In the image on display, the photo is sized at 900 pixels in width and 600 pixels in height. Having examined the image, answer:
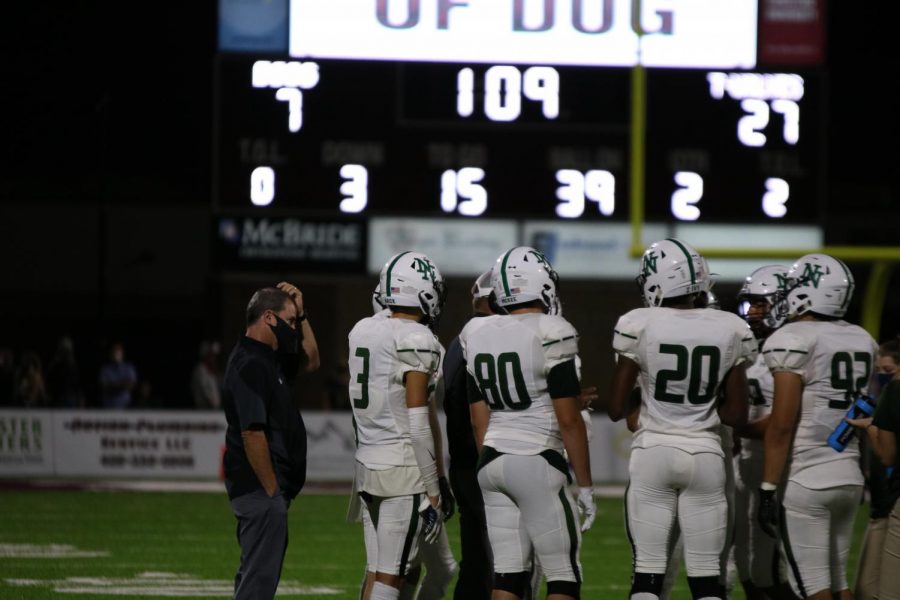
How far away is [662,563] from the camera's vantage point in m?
5.86

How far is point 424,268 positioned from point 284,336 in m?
0.67

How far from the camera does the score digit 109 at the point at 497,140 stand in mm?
15438

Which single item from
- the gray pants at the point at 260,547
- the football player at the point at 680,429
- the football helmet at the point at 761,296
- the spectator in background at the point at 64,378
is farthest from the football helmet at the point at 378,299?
the spectator in background at the point at 64,378

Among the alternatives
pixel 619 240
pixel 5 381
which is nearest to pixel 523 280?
pixel 619 240

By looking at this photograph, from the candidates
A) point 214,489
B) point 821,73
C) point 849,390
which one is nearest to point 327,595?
point 849,390

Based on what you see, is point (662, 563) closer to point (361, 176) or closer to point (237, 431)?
point (237, 431)

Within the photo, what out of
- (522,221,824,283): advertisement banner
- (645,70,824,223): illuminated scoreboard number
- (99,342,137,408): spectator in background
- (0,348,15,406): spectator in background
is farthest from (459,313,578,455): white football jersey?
(0,348,15,406): spectator in background

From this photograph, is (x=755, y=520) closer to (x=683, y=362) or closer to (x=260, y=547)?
(x=683, y=362)

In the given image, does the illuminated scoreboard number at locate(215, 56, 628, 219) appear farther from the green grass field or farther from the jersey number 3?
the jersey number 3

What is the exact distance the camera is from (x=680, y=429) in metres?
5.90

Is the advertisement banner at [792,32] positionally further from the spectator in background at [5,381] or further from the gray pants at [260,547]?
the gray pants at [260,547]

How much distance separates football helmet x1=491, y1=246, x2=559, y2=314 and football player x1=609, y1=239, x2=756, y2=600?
33cm

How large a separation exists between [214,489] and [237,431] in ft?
31.2

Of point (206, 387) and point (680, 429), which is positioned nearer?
point (680, 429)
